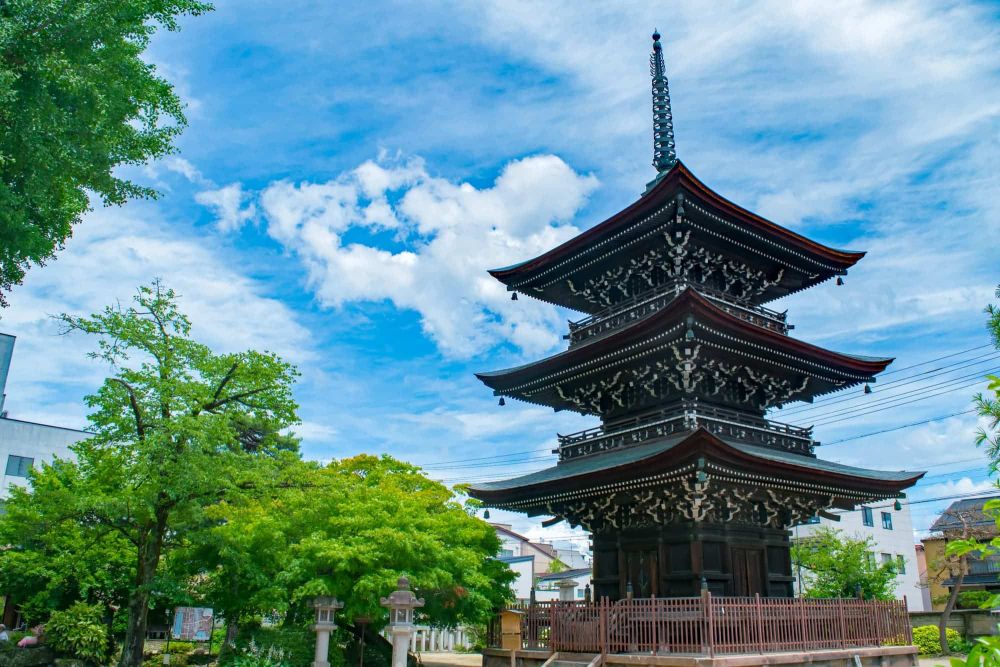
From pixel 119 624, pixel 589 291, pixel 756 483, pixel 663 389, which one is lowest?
pixel 119 624

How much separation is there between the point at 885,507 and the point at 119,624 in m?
50.1

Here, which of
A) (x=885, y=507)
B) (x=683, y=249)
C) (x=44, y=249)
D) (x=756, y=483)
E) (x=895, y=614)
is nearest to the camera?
(x=44, y=249)

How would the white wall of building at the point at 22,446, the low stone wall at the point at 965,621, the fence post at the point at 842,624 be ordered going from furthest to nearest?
the white wall of building at the point at 22,446 → the low stone wall at the point at 965,621 → the fence post at the point at 842,624

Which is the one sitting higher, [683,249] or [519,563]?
[683,249]

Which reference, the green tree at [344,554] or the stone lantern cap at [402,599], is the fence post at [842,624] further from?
the stone lantern cap at [402,599]

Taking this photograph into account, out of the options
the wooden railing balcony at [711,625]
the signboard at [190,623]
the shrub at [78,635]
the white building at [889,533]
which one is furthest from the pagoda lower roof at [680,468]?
the white building at [889,533]

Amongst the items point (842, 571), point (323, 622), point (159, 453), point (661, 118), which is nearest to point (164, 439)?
point (159, 453)

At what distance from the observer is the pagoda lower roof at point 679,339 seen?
66.9 ft

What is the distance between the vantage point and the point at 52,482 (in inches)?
995

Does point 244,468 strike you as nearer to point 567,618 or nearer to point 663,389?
point 567,618

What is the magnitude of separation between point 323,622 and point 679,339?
42.9ft

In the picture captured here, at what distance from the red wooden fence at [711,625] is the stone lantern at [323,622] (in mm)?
5679

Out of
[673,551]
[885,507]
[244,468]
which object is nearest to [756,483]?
[673,551]

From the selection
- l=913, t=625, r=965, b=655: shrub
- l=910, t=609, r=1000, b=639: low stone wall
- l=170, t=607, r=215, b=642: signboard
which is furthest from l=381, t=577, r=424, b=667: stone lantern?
l=910, t=609, r=1000, b=639: low stone wall
